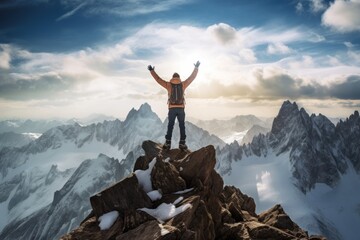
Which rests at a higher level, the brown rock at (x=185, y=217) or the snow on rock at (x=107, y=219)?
the brown rock at (x=185, y=217)

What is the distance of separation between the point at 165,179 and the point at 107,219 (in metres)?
4.19

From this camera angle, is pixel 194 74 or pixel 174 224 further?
pixel 194 74

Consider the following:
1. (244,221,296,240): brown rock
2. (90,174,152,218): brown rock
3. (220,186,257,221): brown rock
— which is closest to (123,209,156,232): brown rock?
(90,174,152,218): brown rock

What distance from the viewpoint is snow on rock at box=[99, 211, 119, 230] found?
704 inches

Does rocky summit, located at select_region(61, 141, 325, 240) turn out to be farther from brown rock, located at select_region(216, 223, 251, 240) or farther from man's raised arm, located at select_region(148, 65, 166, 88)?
man's raised arm, located at select_region(148, 65, 166, 88)

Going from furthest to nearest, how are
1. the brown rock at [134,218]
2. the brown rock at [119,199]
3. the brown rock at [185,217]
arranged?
1. the brown rock at [119,199]
2. the brown rock at [134,218]
3. the brown rock at [185,217]

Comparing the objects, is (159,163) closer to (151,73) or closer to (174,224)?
(174,224)

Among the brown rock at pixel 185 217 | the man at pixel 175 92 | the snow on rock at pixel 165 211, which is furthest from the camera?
the man at pixel 175 92

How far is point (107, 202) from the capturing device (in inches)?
742

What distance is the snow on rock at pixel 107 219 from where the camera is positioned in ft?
58.7

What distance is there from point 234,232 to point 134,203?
5.82 m

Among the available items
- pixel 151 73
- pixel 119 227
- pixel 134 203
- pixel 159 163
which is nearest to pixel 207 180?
→ pixel 159 163

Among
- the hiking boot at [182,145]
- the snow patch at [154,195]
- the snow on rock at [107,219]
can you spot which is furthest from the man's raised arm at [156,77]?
the snow on rock at [107,219]

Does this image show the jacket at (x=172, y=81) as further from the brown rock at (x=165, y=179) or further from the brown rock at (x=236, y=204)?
the brown rock at (x=236, y=204)
